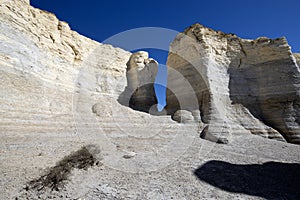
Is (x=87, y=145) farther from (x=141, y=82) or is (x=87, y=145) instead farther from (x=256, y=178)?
(x=141, y=82)

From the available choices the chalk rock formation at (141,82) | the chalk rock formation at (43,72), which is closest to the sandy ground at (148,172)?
the chalk rock formation at (43,72)

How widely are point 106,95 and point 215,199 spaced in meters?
16.3

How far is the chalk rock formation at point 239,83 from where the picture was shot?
974 cm

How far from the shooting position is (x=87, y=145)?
225 inches

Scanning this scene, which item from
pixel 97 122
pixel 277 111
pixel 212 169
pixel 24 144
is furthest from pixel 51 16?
pixel 277 111

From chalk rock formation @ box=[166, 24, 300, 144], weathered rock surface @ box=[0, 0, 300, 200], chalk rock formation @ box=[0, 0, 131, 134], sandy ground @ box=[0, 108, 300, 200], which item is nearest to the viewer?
sandy ground @ box=[0, 108, 300, 200]

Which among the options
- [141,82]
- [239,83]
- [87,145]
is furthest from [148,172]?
[141,82]

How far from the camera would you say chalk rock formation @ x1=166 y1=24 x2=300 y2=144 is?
384 inches

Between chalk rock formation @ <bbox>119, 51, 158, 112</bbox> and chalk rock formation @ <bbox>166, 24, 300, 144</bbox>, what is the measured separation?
8.75m

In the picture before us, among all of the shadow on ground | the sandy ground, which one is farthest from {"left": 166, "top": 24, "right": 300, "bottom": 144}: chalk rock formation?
the shadow on ground

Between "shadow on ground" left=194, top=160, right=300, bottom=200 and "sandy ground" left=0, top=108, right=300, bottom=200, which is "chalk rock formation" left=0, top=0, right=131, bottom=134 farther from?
"shadow on ground" left=194, top=160, right=300, bottom=200

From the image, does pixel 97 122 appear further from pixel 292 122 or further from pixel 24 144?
pixel 292 122

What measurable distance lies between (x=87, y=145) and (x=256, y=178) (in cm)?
533

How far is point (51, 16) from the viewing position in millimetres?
14797
